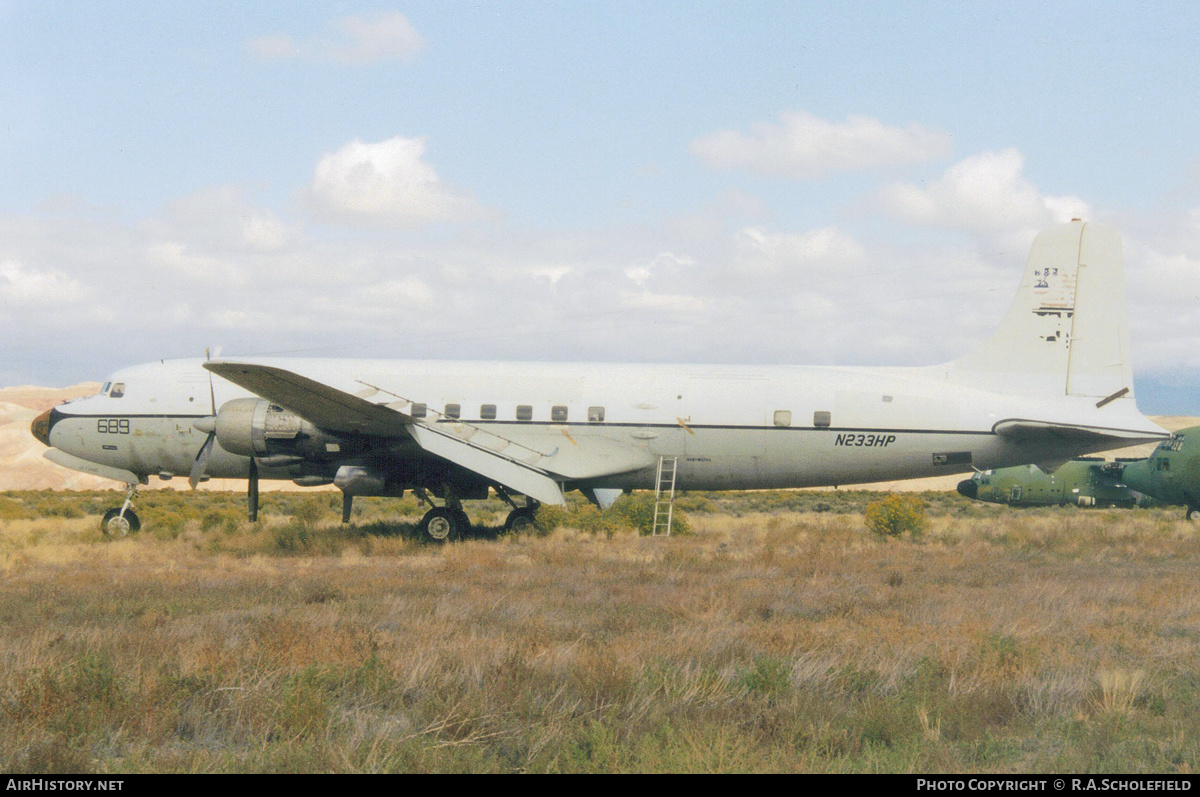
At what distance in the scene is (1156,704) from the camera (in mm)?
7238

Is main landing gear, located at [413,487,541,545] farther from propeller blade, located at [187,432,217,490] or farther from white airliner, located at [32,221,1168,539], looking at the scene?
propeller blade, located at [187,432,217,490]

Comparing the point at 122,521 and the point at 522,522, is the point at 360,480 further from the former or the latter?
the point at 122,521

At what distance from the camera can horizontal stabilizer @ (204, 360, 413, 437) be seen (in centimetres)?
1717

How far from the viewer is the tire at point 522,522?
2172 centimetres

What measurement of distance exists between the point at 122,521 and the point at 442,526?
7.63 meters

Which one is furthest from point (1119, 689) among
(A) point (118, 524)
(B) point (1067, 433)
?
(A) point (118, 524)

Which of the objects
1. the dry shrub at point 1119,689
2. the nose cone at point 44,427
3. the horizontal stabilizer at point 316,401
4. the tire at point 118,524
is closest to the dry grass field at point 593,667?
the dry shrub at point 1119,689

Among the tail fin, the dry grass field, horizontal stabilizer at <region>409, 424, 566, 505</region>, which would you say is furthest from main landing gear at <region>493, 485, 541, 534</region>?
the tail fin

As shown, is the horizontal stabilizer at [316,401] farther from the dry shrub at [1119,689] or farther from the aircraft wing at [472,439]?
the dry shrub at [1119,689]

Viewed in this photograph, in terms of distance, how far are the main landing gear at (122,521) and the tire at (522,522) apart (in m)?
8.59

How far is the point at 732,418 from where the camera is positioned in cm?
2003

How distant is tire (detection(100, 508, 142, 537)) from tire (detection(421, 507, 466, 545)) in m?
7.09

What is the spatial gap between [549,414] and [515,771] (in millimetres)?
15027
